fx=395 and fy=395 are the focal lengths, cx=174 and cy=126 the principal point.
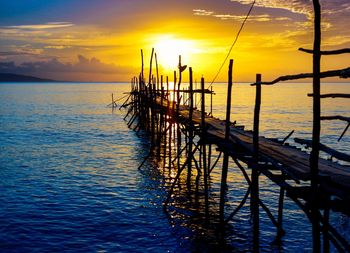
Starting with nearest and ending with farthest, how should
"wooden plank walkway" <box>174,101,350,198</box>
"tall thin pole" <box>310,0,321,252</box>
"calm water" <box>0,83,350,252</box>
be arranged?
"tall thin pole" <box>310,0,321,252</box>, "wooden plank walkway" <box>174,101,350,198</box>, "calm water" <box>0,83,350,252</box>

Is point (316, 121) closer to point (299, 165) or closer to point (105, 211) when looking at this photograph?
point (299, 165)

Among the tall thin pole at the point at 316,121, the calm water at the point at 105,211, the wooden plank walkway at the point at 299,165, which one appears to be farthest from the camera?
the calm water at the point at 105,211

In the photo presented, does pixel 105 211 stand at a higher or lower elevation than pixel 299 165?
lower

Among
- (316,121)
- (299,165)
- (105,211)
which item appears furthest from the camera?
(105,211)

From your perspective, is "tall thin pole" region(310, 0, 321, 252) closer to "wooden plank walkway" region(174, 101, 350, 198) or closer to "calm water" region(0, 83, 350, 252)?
"wooden plank walkway" region(174, 101, 350, 198)

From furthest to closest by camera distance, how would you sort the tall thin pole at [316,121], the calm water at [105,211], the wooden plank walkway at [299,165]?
the calm water at [105,211] < the wooden plank walkway at [299,165] < the tall thin pole at [316,121]

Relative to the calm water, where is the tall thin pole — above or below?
above

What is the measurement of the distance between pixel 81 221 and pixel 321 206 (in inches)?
466

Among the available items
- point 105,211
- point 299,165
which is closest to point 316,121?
Result: point 299,165

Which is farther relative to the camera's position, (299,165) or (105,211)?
(105,211)

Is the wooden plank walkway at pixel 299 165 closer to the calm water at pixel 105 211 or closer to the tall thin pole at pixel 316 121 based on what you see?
the tall thin pole at pixel 316 121

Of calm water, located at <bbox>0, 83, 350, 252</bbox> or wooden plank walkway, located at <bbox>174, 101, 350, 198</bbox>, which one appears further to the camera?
calm water, located at <bbox>0, 83, 350, 252</bbox>

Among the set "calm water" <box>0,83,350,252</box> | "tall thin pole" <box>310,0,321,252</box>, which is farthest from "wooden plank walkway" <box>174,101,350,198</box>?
"calm water" <box>0,83,350,252</box>

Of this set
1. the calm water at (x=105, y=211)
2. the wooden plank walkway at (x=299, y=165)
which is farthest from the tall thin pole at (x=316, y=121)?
the calm water at (x=105, y=211)
